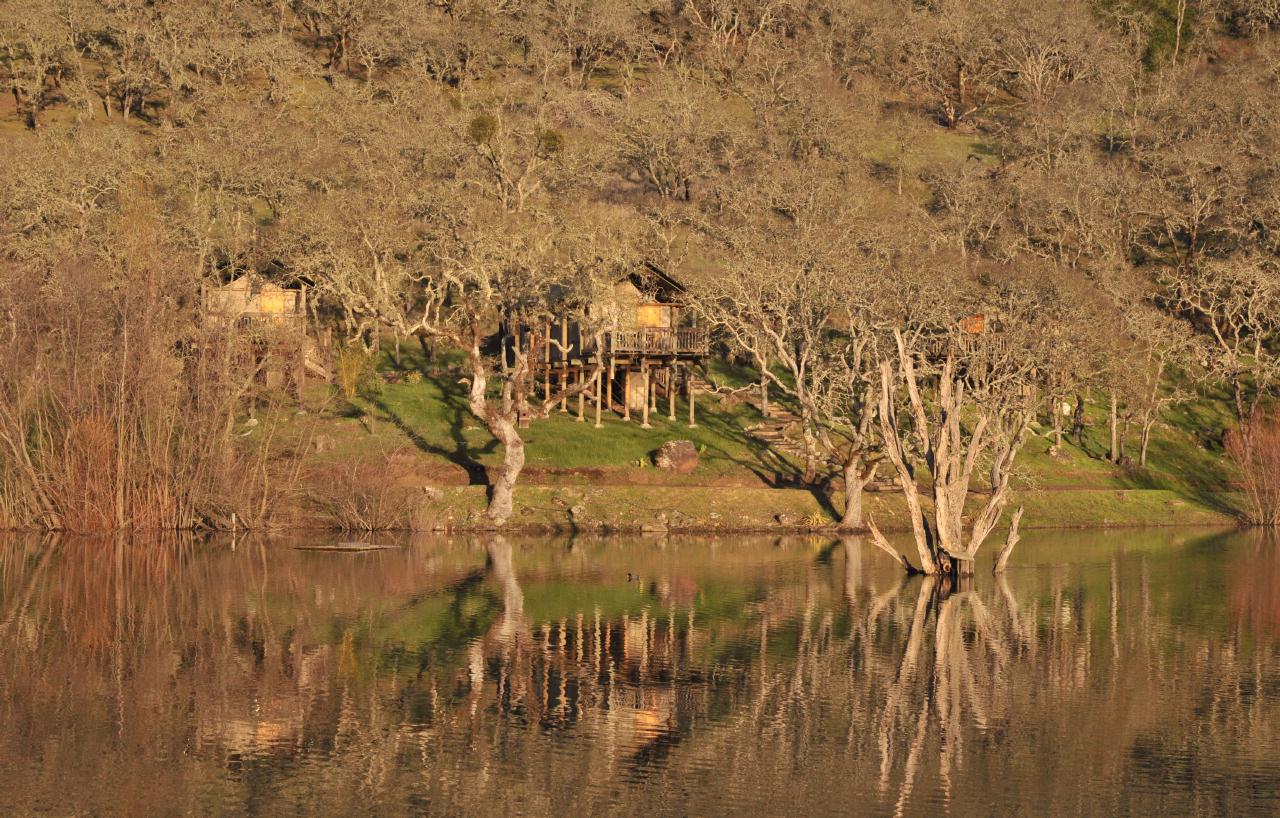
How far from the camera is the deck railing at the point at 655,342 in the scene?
268ft

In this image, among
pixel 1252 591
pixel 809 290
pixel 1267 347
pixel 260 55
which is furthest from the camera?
pixel 260 55

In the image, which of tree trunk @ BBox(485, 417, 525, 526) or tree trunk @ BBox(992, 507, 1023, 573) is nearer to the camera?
tree trunk @ BBox(992, 507, 1023, 573)

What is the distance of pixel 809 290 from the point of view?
78000 mm

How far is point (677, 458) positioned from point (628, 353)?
9660 mm

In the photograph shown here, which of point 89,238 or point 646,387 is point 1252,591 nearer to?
point 646,387

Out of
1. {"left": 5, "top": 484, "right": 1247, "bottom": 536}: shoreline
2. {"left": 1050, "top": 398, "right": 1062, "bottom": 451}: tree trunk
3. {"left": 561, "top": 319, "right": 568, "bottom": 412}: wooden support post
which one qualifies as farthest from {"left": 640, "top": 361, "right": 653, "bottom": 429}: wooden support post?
{"left": 1050, "top": 398, "right": 1062, "bottom": 451}: tree trunk

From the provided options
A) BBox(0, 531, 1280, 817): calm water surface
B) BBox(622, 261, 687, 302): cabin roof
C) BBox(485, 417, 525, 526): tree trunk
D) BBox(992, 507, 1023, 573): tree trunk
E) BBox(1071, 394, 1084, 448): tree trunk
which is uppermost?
BBox(622, 261, 687, 302): cabin roof

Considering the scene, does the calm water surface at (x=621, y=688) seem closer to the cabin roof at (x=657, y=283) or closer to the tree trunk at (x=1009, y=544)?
the tree trunk at (x=1009, y=544)

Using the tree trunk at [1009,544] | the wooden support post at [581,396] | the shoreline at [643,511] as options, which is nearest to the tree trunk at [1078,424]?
the shoreline at [643,511]

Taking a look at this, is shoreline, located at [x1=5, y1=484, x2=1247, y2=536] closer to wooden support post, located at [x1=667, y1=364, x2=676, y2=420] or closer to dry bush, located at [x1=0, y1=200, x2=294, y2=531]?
dry bush, located at [x1=0, y1=200, x2=294, y2=531]

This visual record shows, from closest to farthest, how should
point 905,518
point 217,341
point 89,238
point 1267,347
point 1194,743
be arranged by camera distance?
point 1194,743, point 217,341, point 905,518, point 89,238, point 1267,347

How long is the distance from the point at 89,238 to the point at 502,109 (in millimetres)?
55876

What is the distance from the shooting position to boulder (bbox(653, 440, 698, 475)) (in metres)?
73.9

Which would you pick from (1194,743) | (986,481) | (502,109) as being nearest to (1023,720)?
(1194,743)
